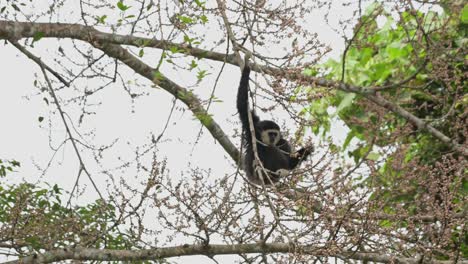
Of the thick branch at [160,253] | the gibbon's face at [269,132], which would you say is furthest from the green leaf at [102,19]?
the gibbon's face at [269,132]

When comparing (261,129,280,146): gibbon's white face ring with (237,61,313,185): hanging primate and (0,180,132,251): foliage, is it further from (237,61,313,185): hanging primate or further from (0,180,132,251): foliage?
(0,180,132,251): foliage

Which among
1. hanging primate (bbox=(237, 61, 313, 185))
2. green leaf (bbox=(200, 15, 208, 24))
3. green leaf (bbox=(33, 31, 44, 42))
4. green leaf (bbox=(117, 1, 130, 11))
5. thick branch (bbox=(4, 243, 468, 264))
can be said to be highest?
hanging primate (bbox=(237, 61, 313, 185))

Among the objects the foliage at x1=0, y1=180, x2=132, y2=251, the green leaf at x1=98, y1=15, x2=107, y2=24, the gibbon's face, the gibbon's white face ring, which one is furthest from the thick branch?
the gibbon's white face ring

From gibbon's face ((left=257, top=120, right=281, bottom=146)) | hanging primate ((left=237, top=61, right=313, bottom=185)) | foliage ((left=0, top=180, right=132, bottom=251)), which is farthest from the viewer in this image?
gibbon's face ((left=257, top=120, right=281, bottom=146))

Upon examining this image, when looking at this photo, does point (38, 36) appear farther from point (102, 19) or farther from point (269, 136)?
point (269, 136)

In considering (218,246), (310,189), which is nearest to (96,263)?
(218,246)

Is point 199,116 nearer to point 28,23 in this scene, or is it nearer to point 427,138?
point 28,23

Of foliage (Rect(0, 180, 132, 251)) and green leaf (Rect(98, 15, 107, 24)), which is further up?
green leaf (Rect(98, 15, 107, 24))

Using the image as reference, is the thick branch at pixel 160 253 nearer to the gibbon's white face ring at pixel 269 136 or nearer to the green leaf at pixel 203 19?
the green leaf at pixel 203 19

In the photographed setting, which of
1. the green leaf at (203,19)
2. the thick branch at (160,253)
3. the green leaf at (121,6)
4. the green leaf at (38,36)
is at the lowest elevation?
the thick branch at (160,253)

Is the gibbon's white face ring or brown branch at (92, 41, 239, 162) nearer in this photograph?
brown branch at (92, 41, 239, 162)

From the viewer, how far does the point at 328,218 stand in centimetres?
446

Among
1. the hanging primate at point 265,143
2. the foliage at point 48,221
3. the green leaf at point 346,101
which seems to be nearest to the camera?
the foliage at point 48,221

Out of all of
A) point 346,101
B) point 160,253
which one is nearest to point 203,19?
point 160,253
